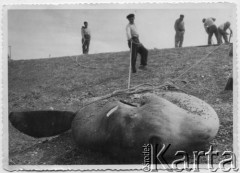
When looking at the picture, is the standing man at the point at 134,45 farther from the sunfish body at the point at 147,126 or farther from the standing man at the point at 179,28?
the sunfish body at the point at 147,126

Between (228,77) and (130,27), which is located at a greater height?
(130,27)

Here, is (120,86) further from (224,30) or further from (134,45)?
(224,30)

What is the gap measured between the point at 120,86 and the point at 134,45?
1.92ft

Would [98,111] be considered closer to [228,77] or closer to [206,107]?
[206,107]

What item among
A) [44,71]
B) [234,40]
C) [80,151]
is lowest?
[80,151]

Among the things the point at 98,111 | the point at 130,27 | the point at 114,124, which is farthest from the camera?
the point at 130,27

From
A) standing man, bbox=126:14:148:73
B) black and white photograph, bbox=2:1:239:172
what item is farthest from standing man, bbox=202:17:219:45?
standing man, bbox=126:14:148:73

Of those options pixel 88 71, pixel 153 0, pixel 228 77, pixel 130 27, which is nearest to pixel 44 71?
pixel 88 71

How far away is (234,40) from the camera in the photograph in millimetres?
4383

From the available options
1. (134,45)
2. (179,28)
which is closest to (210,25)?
(179,28)

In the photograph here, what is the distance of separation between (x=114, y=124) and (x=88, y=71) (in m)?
1.74

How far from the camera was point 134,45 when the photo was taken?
488 centimetres

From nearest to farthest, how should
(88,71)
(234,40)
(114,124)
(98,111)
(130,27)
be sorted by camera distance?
(114,124) → (98,111) → (234,40) → (130,27) → (88,71)

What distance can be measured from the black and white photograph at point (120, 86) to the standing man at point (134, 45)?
0.04ft
